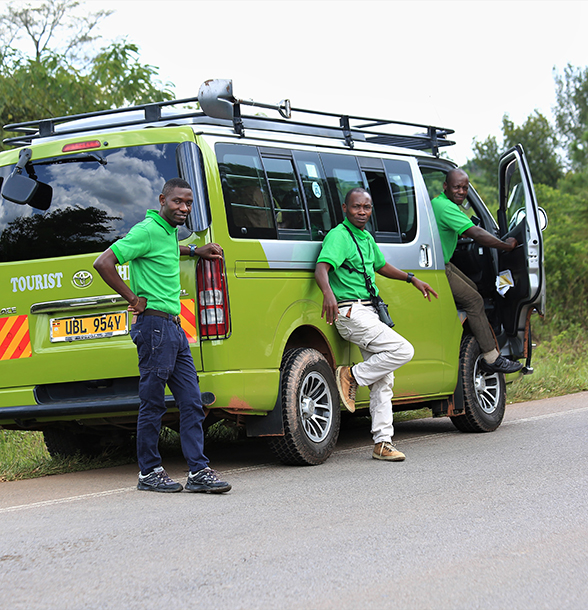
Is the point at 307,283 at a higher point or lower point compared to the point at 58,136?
lower

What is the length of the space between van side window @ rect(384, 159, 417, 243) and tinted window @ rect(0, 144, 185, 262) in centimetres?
238

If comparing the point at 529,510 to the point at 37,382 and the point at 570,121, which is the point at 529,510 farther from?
the point at 570,121

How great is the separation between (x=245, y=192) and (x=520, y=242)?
10.7ft

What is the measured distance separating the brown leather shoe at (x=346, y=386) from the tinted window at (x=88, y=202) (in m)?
1.96

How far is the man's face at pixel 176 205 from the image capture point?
18.9 feet

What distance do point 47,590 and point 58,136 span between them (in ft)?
13.7

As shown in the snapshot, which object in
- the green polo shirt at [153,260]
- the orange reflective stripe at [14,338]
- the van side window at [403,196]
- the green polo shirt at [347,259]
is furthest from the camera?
the van side window at [403,196]

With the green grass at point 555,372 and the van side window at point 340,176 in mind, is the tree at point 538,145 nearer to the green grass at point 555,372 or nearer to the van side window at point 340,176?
the green grass at point 555,372

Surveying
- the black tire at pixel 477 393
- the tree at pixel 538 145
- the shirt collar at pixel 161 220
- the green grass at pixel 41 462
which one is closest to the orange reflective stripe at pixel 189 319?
the shirt collar at pixel 161 220

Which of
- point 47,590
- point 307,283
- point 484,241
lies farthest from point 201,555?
point 484,241

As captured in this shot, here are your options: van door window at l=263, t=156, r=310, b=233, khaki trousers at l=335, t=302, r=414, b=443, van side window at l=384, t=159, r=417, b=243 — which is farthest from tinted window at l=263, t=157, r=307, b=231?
van side window at l=384, t=159, r=417, b=243

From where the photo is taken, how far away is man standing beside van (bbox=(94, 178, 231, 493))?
223 inches

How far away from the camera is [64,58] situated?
568 inches

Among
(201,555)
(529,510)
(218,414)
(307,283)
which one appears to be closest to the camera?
(201,555)
